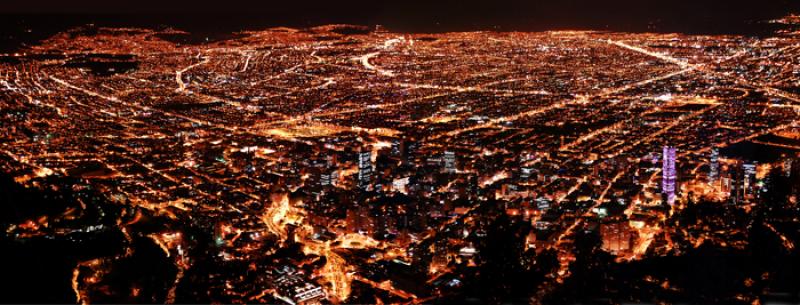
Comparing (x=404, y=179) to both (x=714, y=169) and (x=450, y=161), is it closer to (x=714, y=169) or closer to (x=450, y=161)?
(x=450, y=161)

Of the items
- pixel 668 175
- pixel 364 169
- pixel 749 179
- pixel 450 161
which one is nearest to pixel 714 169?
pixel 668 175

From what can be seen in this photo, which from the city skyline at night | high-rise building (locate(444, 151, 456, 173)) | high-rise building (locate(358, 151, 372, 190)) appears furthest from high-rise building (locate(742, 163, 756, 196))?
high-rise building (locate(358, 151, 372, 190))

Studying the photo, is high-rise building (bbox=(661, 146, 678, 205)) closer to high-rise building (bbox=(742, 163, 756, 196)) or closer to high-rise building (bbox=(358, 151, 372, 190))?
high-rise building (bbox=(742, 163, 756, 196))

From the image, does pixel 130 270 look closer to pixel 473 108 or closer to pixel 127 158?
pixel 127 158

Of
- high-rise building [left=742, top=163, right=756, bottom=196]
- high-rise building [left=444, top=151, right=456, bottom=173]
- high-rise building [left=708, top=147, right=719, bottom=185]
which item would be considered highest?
high-rise building [left=444, top=151, right=456, bottom=173]

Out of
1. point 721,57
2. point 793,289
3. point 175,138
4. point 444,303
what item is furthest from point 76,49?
point 793,289
